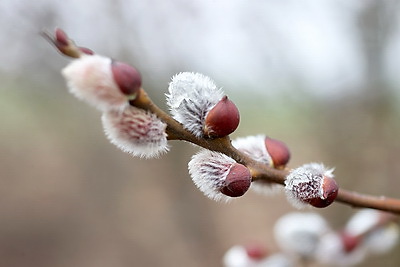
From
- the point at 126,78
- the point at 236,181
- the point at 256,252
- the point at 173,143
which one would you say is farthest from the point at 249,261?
the point at 173,143

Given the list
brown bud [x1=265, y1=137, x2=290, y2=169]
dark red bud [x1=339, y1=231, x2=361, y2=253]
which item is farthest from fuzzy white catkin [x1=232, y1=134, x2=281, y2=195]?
dark red bud [x1=339, y1=231, x2=361, y2=253]

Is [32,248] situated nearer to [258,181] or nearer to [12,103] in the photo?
[12,103]

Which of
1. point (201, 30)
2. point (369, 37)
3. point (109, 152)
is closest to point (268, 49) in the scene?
point (201, 30)

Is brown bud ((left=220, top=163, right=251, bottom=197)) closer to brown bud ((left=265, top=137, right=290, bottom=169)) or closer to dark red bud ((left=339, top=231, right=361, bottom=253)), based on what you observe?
brown bud ((left=265, top=137, right=290, bottom=169))

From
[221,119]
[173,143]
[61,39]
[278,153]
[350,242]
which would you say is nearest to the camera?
[61,39]

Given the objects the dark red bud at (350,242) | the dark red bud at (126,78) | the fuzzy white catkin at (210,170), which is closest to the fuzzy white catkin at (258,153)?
the fuzzy white catkin at (210,170)

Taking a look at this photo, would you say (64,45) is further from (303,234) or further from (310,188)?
(303,234)

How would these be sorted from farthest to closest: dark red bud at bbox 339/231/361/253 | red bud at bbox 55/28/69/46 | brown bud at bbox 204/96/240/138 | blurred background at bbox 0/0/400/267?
blurred background at bbox 0/0/400/267 < dark red bud at bbox 339/231/361/253 < brown bud at bbox 204/96/240/138 < red bud at bbox 55/28/69/46
